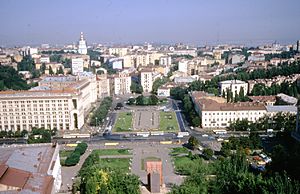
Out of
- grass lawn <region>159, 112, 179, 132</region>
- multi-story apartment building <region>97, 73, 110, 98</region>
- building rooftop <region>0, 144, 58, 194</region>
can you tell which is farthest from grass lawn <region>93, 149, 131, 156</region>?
multi-story apartment building <region>97, 73, 110, 98</region>

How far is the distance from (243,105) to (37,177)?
13836 millimetres

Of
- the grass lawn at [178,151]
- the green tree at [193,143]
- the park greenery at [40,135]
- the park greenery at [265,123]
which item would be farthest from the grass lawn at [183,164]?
the park greenery at [40,135]

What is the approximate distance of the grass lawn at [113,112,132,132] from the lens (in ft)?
66.8

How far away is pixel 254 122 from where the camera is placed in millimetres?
20031

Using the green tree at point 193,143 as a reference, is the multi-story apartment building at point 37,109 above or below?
above

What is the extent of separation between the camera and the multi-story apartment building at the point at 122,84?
3359 cm

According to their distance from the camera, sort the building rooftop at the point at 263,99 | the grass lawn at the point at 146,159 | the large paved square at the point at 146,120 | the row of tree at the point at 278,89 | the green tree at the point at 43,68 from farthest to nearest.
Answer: the green tree at the point at 43,68 < the row of tree at the point at 278,89 < the building rooftop at the point at 263,99 < the large paved square at the point at 146,120 < the grass lawn at the point at 146,159

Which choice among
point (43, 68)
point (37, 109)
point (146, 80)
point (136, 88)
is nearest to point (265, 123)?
point (37, 109)

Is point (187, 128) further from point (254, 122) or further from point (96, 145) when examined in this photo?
point (96, 145)

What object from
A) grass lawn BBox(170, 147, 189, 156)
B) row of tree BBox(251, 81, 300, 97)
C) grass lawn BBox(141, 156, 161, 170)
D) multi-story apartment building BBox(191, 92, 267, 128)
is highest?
row of tree BBox(251, 81, 300, 97)

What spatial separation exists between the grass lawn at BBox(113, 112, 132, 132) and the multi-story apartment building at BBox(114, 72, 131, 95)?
30.3 feet

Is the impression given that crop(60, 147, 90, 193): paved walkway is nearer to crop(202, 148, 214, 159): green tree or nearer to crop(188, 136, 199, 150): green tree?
crop(188, 136, 199, 150): green tree

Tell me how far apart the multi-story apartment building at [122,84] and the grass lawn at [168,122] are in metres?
10.2

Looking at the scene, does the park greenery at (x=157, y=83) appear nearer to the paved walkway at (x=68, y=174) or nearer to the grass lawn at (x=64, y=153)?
the grass lawn at (x=64, y=153)
